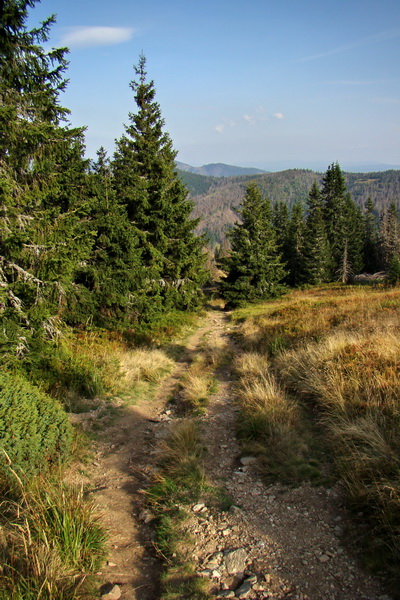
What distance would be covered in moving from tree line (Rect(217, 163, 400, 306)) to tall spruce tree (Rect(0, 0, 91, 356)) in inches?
790

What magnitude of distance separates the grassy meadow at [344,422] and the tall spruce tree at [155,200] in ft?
35.6

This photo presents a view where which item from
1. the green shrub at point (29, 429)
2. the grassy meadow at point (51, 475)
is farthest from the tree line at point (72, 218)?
the green shrub at point (29, 429)

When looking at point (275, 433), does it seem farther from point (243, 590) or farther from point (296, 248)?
point (296, 248)

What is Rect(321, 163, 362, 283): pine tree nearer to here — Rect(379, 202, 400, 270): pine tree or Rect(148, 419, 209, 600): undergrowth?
Rect(379, 202, 400, 270): pine tree

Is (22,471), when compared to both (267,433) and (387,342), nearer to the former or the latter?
(267,433)

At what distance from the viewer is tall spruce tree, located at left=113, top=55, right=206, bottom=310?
17.4m

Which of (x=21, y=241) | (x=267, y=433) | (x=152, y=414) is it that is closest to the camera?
(x=267, y=433)

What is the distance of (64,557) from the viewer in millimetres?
3223

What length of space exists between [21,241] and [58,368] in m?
3.65

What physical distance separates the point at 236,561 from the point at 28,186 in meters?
8.79

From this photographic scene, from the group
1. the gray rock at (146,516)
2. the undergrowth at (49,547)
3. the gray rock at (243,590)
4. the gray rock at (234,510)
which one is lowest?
the gray rock at (146,516)

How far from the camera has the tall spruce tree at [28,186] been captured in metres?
7.31

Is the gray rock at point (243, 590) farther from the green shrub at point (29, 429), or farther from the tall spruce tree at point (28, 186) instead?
the tall spruce tree at point (28, 186)

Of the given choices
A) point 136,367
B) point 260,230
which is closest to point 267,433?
point 136,367
